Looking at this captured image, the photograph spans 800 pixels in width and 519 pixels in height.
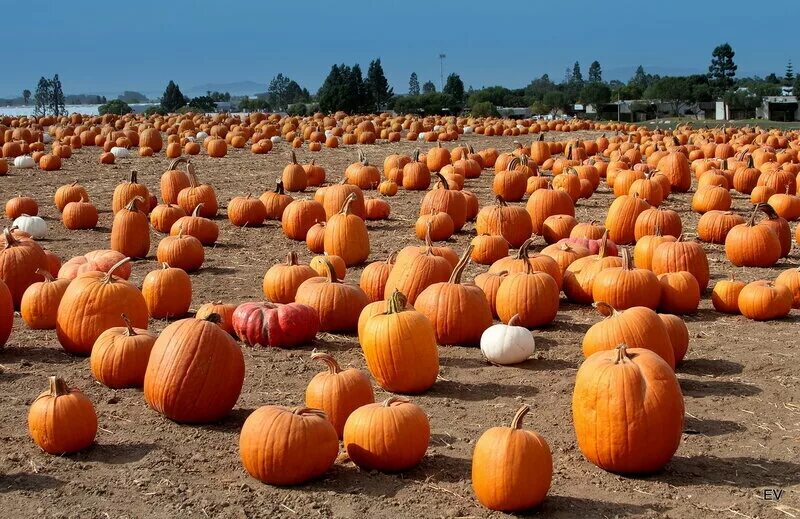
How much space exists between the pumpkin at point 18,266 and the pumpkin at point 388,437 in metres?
4.60

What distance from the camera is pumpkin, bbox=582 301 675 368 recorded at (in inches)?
248

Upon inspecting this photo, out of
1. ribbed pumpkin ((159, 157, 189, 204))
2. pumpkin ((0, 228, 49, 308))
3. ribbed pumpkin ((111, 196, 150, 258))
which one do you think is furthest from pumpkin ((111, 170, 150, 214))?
pumpkin ((0, 228, 49, 308))

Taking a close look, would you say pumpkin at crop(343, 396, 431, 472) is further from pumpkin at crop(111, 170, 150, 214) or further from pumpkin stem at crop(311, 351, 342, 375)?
pumpkin at crop(111, 170, 150, 214)

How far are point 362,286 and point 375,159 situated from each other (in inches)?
579

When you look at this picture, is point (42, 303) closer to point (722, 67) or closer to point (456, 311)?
point (456, 311)

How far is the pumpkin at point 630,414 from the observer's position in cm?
500

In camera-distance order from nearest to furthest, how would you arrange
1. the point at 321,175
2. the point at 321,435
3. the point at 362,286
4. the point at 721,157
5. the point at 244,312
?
the point at 321,435, the point at 244,312, the point at 362,286, the point at 321,175, the point at 721,157

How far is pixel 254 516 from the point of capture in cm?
456

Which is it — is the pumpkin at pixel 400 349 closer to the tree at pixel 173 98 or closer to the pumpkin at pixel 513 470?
the pumpkin at pixel 513 470

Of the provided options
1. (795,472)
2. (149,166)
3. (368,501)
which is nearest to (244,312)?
(368,501)

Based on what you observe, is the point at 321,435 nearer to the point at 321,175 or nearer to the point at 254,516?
the point at 254,516

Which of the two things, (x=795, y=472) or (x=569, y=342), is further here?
Answer: (x=569, y=342)

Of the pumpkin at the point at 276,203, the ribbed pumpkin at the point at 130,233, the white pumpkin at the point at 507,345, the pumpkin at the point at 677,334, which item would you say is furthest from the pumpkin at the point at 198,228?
the pumpkin at the point at 677,334

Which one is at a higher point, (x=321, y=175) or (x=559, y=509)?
(x=321, y=175)
